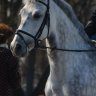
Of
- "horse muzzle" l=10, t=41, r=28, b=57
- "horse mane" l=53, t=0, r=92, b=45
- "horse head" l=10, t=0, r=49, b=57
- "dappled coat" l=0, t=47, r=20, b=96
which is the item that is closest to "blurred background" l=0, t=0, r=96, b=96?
"dappled coat" l=0, t=47, r=20, b=96

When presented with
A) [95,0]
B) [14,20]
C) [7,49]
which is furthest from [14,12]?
[7,49]

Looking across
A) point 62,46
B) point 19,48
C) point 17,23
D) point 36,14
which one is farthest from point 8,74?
point 17,23

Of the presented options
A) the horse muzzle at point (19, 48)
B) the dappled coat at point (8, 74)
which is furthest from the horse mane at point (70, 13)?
the dappled coat at point (8, 74)

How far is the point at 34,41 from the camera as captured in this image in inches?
333

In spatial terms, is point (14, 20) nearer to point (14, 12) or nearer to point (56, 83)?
point (14, 12)

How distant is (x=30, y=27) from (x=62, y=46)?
60cm

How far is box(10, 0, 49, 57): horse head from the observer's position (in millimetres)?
8337

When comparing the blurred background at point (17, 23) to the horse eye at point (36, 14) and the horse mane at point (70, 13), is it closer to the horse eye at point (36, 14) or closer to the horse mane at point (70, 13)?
the horse mane at point (70, 13)

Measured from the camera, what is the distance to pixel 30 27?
845cm

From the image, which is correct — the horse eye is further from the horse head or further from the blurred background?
the blurred background

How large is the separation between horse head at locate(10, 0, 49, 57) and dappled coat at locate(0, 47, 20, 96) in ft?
3.62

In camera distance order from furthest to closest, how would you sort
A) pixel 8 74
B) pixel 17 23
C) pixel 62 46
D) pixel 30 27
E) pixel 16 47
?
pixel 17 23
pixel 8 74
pixel 62 46
pixel 30 27
pixel 16 47

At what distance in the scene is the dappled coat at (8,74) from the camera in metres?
9.51

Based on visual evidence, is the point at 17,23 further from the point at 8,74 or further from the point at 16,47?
the point at 16,47
